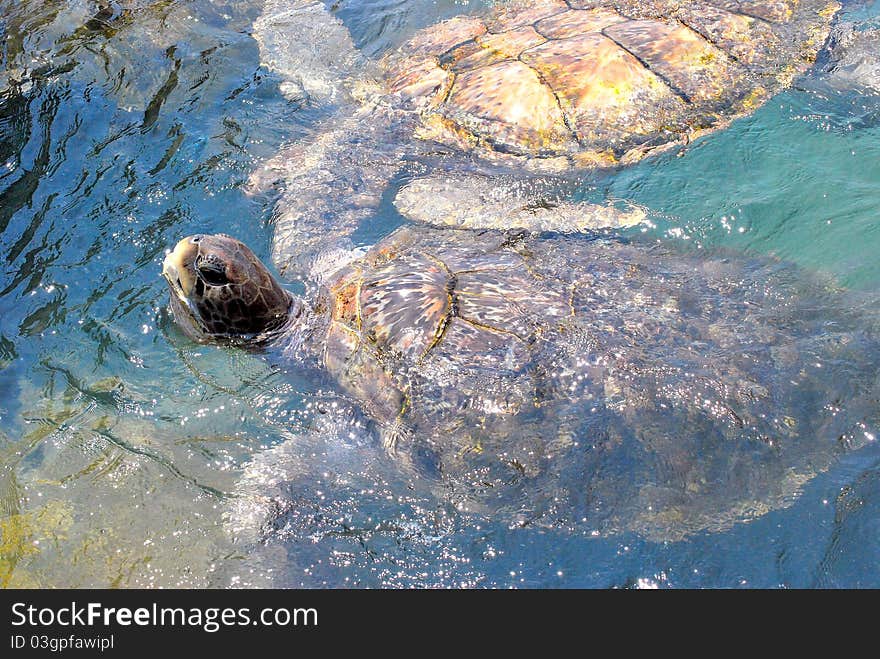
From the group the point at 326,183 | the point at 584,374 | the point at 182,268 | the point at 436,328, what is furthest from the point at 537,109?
the point at 182,268

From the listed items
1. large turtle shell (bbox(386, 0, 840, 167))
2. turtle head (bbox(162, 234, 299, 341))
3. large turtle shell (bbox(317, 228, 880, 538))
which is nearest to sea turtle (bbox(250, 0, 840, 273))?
large turtle shell (bbox(386, 0, 840, 167))

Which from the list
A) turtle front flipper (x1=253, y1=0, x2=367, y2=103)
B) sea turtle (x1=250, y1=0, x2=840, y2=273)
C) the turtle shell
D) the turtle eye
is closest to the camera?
the turtle shell

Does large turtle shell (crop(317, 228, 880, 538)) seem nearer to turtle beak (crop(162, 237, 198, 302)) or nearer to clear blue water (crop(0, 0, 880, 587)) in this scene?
clear blue water (crop(0, 0, 880, 587))

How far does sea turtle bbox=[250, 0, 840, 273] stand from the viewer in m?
5.16

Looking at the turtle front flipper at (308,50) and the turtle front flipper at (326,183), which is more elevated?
the turtle front flipper at (308,50)

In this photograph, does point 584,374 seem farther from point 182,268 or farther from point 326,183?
point 326,183

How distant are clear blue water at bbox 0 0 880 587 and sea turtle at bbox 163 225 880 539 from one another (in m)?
0.17

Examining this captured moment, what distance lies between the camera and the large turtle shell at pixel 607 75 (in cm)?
538

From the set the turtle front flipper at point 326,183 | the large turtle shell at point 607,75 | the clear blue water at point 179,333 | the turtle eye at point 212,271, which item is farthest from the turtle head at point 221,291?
the large turtle shell at point 607,75

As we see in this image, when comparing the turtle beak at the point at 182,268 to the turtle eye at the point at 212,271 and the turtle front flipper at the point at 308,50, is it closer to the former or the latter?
the turtle eye at the point at 212,271

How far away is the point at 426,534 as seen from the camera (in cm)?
332

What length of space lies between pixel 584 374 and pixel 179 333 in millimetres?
2471

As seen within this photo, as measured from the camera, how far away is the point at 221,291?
4004 mm
